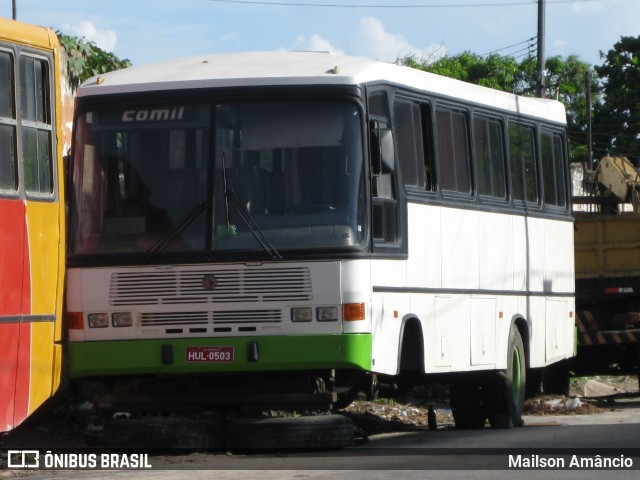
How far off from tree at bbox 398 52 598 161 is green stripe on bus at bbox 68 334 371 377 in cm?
4863

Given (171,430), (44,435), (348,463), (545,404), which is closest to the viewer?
(348,463)

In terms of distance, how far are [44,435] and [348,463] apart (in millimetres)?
4537

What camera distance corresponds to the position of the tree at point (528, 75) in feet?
197

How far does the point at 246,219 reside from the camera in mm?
11562

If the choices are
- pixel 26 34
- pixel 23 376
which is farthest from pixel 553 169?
pixel 23 376

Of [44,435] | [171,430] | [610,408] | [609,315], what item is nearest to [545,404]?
[610,408]

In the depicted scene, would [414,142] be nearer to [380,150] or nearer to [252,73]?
[380,150]

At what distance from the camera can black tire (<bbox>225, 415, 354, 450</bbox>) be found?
37.4 ft

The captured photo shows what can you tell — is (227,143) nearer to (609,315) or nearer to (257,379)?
(257,379)

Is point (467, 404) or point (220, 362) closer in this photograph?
point (220, 362)

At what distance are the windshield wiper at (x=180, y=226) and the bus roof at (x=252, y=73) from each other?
1035 mm

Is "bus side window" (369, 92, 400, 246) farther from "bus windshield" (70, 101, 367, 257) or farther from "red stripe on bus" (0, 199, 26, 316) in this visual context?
"red stripe on bus" (0, 199, 26, 316)

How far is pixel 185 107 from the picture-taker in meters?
11.9

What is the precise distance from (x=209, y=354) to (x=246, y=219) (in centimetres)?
110
